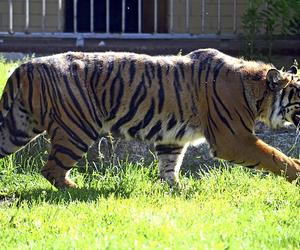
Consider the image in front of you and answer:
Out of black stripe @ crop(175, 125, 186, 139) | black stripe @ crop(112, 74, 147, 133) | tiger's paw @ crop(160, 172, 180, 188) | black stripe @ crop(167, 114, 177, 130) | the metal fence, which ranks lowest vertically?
tiger's paw @ crop(160, 172, 180, 188)

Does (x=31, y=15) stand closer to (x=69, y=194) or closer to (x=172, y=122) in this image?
(x=172, y=122)

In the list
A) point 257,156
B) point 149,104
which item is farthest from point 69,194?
point 257,156

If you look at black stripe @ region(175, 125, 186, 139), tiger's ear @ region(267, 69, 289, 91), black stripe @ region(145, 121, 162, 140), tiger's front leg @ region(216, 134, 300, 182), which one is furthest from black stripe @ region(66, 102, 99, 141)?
tiger's ear @ region(267, 69, 289, 91)

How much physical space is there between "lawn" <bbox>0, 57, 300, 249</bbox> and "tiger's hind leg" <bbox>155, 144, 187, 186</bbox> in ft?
0.53

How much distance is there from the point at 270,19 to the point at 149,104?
17.2 ft

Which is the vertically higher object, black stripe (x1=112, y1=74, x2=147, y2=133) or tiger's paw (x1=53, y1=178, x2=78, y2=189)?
black stripe (x1=112, y1=74, x2=147, y2=133)

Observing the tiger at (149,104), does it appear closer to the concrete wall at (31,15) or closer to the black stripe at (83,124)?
the black stripe at (83,124)

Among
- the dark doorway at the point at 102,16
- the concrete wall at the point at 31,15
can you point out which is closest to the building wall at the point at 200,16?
the dark doorway at the point at 102,16

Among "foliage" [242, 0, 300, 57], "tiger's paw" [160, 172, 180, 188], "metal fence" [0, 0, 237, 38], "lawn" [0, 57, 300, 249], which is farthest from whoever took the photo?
"metal fence" [0, 0, 237, 38]

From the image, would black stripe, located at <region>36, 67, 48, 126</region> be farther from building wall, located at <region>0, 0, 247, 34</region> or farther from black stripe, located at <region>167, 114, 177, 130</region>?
building wall, located at <region>0, 0, 247, 34</region>

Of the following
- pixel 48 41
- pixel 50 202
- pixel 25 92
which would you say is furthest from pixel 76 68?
pixel 48 41

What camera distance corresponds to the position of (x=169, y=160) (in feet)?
29.5

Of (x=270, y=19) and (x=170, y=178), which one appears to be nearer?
(x=170, y=178)

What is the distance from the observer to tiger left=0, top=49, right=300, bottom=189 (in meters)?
8.26
